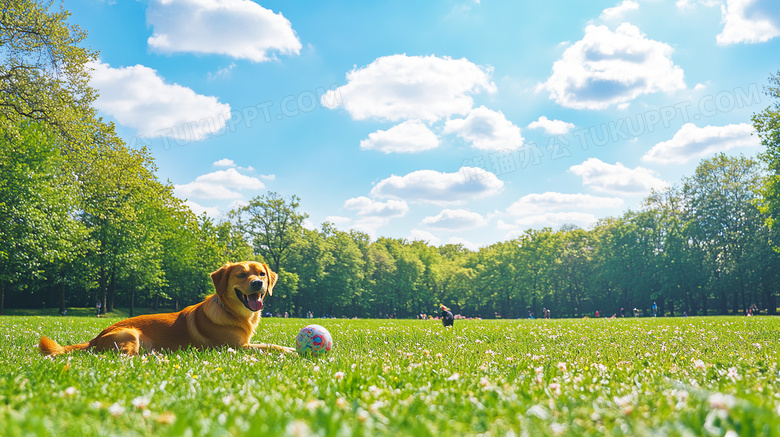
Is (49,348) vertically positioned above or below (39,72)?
below

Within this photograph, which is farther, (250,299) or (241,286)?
(250,299)

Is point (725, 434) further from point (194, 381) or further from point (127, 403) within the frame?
point (194, 381)

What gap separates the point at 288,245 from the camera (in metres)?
64.7

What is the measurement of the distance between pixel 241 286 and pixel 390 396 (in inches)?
194

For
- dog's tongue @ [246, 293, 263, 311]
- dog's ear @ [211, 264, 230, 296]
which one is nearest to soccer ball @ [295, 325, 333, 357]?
dog's tongue @ [246, 293, 263, 311]

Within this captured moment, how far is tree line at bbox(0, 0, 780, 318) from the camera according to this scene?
23.1 m

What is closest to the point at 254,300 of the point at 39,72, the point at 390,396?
the point at 390,396

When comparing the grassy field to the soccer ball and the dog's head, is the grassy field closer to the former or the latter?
the soccer ball

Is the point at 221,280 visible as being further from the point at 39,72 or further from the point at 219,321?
the point at 39,72

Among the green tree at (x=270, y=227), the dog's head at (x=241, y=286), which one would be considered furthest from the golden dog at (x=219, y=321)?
the green tree at (x=270, y=227)

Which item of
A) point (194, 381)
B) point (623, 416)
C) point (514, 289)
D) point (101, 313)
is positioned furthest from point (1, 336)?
point (514, 289)

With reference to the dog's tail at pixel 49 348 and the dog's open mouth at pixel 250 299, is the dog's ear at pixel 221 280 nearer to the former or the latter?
the dog's open mouth at pixel 250 299

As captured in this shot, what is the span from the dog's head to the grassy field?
100cm

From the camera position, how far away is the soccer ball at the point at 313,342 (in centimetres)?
775
